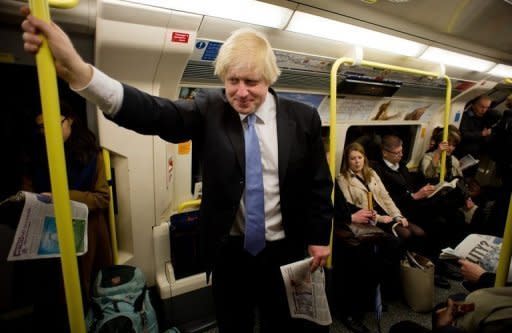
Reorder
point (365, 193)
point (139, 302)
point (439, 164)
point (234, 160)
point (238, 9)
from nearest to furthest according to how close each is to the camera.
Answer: point (234, 160) < point (238, 9) < point (139, 302) < point (365, 193) < point (439, 164)

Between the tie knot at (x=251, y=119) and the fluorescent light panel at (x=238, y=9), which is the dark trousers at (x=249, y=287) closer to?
the tie knot at (x=251, y=119)

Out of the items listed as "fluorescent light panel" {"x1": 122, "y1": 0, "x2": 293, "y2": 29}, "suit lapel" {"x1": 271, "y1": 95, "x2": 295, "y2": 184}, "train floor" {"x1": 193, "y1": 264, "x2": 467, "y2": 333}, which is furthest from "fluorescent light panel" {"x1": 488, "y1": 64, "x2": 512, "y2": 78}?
"suit lapel" {"x1": 271, "y1": 95, "x2": 295, "y2": 184}

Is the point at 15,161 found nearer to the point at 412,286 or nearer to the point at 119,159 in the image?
the point at 119,159

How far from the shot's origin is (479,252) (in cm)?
187

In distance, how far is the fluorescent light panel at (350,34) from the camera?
2.07 m

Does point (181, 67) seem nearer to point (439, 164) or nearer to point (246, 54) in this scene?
point (246, 54)

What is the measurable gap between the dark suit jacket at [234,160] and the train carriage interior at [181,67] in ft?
2.46

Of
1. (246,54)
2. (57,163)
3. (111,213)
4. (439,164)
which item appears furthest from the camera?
(439,164)

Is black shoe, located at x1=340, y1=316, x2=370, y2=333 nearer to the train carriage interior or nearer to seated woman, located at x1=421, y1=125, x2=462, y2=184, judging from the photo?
the train carriage interior

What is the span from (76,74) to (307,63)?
2125mm

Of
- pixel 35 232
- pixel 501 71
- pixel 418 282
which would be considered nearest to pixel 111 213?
pixel 35 232

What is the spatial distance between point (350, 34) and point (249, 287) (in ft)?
7.41

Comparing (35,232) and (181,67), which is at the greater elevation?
(181,67)

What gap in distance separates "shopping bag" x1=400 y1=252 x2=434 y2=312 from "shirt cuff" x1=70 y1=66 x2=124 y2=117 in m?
2.92
